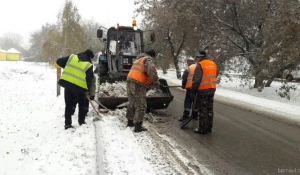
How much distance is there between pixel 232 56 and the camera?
61.9 ft

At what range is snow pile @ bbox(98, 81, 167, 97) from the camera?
8383 millimetres

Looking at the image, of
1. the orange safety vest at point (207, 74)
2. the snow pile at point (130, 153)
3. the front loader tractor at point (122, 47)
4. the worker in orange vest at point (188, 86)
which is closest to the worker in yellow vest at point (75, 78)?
the snow pile at point (130, 153)

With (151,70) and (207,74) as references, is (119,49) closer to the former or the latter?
(151,70)

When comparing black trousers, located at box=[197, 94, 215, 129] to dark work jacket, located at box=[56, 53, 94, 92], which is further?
black trousers, located at box=[197, 94, 215, 129]

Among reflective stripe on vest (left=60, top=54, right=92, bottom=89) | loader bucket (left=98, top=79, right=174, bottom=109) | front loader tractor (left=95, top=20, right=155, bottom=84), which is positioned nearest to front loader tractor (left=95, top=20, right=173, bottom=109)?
front loader tractor (left=95, top=20, right=155, bottom=84)

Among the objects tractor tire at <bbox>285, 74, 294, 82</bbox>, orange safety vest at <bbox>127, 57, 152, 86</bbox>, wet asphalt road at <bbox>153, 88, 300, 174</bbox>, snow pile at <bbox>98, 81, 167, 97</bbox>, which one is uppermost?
orange safety vest at <bbox>127, 57, 152, 86</bbox>

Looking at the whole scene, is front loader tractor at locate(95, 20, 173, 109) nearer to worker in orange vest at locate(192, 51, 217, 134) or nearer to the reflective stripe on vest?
the reflective stripe on vest

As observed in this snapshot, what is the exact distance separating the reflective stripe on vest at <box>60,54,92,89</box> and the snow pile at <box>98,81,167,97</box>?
1906mm

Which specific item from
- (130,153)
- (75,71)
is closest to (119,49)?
(75,71)

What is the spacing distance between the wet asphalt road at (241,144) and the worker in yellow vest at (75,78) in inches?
74.4

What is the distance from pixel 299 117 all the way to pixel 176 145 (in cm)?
567

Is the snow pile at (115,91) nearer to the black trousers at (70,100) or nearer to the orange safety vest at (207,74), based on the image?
the black trousers at (70,100)

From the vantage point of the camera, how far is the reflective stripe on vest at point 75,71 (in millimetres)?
6266

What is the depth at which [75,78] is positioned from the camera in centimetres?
627
